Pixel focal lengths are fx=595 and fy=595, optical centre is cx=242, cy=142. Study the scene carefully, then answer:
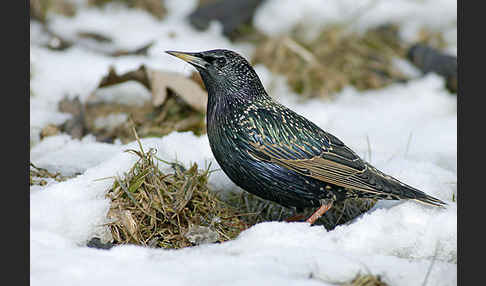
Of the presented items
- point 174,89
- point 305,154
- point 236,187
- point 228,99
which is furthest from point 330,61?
point 305,154

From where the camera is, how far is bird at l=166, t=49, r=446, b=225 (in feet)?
12.7

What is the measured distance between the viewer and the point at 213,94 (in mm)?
4230

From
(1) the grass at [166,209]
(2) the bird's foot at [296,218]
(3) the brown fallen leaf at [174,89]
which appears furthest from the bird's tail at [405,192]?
(3) the brown fallen leaf at [174,89]

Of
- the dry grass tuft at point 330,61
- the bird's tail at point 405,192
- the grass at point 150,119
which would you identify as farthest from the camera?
the dry grass tuft at point 330,61

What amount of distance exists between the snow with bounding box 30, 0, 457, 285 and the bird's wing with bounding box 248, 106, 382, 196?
0.28 meters

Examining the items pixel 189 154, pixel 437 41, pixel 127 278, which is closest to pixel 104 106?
pixel 189 154

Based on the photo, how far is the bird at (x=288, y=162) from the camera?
12.7ft

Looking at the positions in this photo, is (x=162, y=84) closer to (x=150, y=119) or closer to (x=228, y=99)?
(x=150, y=119)

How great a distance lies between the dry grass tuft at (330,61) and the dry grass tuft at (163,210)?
310cm

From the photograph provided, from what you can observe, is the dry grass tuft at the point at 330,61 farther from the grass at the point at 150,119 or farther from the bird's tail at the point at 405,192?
the bird's tail at the point at 405,192

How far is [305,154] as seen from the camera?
3926 millimetres

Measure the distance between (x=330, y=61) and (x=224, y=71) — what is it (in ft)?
10.7

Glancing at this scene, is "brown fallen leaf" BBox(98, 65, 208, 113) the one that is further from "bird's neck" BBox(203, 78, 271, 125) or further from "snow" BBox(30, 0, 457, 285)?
"bird's neck" BBox(203, 78, 271, 125)

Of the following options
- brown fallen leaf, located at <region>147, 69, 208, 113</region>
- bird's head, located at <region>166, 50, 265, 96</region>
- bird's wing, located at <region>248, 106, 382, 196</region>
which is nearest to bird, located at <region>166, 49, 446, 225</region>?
bird's wing, located at <region>248, 106, 382, 196</region>
